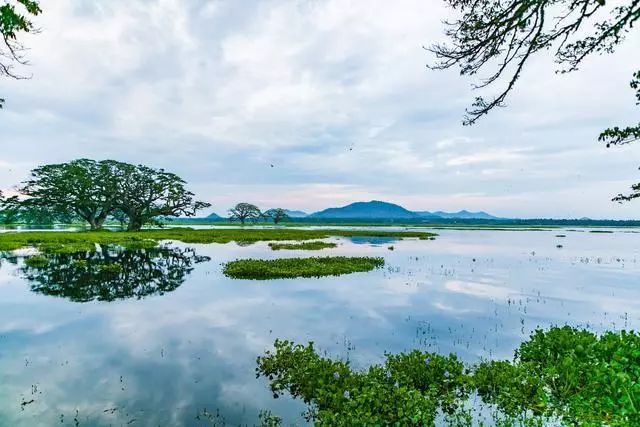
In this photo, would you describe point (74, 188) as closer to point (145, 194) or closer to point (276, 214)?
point (145, 194)

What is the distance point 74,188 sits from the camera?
73.0 m

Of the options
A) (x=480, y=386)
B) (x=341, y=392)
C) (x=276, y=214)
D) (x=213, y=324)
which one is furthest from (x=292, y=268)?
(x=276, y=214)

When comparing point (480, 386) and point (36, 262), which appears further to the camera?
point (36, 262)

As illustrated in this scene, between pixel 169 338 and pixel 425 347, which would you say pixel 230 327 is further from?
pixel 425 347

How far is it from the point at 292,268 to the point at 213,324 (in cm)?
1370

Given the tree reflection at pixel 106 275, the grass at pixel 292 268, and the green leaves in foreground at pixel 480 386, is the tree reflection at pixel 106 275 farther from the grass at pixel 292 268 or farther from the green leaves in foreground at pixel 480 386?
the green leaves in foreground at pixel 480 386

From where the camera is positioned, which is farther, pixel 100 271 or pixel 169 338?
pixel 100 271

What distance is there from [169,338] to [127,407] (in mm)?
5324

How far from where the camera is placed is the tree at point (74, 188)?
238 feet

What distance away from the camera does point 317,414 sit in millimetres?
8297

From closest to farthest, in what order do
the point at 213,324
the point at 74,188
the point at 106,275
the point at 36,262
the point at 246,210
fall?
the point at 213,324, the point at 106,275, the point at 36,262, the point at 74,188, the point at 246,210

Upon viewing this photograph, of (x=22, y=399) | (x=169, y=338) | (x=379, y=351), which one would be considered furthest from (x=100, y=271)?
(x=379, y=351)

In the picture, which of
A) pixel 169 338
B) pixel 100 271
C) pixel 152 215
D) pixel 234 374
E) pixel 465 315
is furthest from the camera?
pixel 152 215

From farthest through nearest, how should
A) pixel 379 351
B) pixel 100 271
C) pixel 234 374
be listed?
pixel 100 271, pixel 379 351, pixel 234 374
